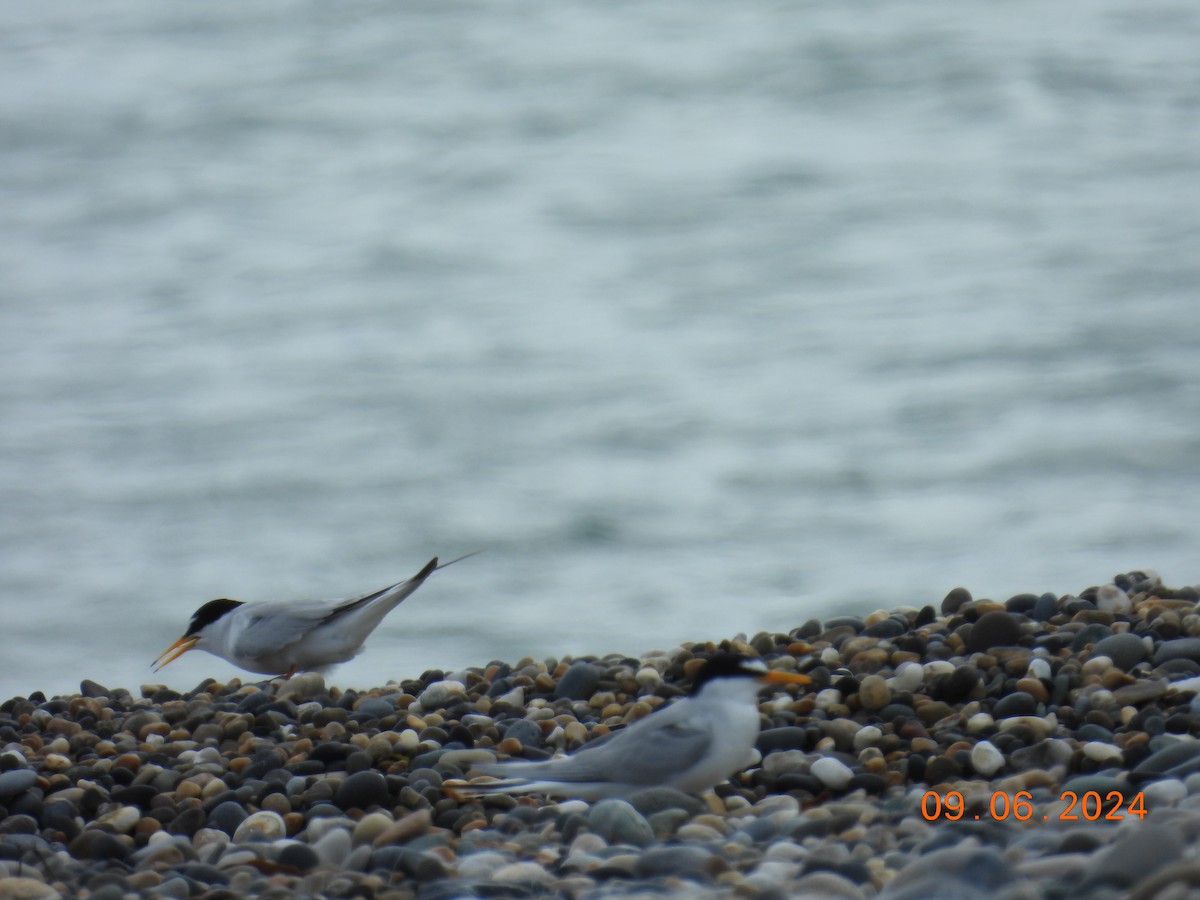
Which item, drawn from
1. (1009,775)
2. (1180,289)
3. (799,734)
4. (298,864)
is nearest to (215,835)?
(298,864)

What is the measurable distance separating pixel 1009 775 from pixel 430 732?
1480mm

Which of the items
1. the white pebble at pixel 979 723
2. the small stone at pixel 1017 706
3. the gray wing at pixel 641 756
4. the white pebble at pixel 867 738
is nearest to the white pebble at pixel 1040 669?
the small stone at pixel 1017 706

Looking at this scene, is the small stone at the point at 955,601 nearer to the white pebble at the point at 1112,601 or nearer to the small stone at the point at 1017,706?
the white pebble at the point at 1112,601

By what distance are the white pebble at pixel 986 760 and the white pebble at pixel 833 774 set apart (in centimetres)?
28

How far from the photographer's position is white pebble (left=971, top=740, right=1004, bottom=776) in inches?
132

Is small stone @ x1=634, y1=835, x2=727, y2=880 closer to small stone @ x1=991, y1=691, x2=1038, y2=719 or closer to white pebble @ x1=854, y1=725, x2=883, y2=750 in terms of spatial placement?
white pebble @ x1=854, y1=725, x2=883, y2=750

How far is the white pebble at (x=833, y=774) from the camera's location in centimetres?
336

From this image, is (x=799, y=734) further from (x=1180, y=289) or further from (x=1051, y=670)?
(x=1180, y=289)

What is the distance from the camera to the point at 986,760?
3.35 m

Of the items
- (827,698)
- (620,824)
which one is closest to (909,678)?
(827,698)

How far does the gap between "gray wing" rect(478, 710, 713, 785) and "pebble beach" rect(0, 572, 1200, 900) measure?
7 centimetres

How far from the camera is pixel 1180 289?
40.5ft

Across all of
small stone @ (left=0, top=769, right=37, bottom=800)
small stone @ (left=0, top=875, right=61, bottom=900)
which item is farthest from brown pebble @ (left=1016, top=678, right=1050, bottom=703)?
small stone @ (left=0, top=769, right=37, bottom=800)

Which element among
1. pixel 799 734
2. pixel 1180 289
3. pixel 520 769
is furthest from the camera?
pixel 1180 289
